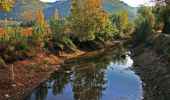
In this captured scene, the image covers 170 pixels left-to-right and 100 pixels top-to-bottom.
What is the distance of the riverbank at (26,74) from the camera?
26447 millimetres

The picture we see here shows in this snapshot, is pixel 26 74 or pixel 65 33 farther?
pixel 65 33

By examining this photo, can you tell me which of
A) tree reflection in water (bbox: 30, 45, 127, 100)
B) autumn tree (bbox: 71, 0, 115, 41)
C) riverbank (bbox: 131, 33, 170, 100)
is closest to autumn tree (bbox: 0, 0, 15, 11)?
tree reflection in water (bbox: 30, 45, 127, 100)

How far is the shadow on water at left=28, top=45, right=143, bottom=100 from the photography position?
89.2 ft

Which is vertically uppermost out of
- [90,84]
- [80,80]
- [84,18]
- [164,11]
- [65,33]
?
[164,11]

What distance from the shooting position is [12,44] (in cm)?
3906

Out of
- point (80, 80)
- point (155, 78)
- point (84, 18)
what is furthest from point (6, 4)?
point (84, 18)

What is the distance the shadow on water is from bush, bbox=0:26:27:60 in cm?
543

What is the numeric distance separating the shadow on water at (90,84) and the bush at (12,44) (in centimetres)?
543

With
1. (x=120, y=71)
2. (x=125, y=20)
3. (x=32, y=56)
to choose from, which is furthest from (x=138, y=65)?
(x=125, y=20)

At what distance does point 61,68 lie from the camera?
134 feet

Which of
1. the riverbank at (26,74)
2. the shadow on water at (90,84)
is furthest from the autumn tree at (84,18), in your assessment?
the shadow on water at (90,84)

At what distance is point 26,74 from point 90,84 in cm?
681

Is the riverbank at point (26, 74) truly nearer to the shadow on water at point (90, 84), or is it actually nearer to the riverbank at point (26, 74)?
the riverbank at point (26, 74)

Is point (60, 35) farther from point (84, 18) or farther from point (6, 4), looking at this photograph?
point (6, 4)
